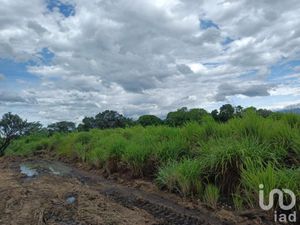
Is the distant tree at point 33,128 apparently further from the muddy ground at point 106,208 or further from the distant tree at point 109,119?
the muddy ground at point 106,208

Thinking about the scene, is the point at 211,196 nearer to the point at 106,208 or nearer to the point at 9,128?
the point at 106,208

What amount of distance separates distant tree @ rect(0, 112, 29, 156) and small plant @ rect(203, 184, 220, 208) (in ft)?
69.4

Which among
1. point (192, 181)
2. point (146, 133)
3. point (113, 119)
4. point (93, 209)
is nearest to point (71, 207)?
point (93, 209)

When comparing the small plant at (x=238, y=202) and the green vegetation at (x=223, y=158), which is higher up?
the green vegetation at (x=223, y=158)

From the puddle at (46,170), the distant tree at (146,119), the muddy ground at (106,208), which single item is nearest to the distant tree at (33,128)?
the distant tree at (146,119)

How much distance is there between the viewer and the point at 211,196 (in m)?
5.46

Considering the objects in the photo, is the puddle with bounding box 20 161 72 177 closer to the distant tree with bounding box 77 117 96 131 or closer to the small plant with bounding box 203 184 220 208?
the small plant with bounding box 203 184 220 208

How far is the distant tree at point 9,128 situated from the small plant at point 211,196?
21148 millimetres

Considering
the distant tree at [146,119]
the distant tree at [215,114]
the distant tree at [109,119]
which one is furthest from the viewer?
the distant tree at [109,119]

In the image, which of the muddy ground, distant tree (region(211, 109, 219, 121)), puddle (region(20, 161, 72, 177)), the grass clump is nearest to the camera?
the muddy ground

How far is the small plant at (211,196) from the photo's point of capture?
17.7 ft

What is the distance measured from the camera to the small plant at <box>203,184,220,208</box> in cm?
541

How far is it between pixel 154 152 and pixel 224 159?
2.27m

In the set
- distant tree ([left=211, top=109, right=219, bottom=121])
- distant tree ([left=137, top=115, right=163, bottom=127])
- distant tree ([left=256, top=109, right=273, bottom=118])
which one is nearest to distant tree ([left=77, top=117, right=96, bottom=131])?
distant tree ([left=137, top=115, right=163, bottom=127])
